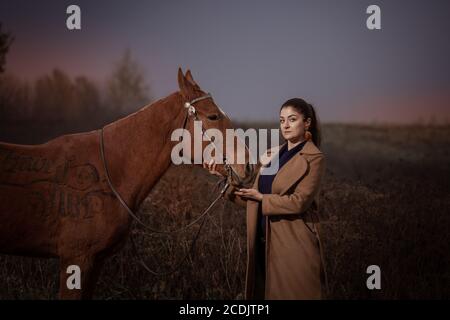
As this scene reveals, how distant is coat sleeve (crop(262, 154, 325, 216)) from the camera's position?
8.58 ft

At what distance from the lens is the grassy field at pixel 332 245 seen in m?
3.91

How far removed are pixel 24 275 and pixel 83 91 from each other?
20.1ft

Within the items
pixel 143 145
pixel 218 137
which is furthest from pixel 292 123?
pixel 143 145

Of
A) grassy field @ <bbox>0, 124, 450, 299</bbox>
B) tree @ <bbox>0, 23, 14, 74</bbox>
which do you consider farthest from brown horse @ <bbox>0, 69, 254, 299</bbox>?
tree @ <bbox>0, 23, 14, 74</bbox>

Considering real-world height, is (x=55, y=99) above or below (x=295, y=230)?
above

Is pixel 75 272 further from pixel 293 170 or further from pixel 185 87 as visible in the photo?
pixel 293 170

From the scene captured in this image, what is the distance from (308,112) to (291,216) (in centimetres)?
81

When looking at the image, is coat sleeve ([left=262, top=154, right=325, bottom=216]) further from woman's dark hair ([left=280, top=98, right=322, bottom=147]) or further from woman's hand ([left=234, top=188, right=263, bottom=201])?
woman's dark hair ([left=280, top=98, right=322, bottom=147])

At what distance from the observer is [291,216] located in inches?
109

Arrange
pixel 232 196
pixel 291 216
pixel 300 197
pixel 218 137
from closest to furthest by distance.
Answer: pixel 300 197, pixel 291 216, pixel 218 137, pixel 232 196

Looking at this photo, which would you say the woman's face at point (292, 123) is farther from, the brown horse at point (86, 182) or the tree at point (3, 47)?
the tree at point (3, 47)

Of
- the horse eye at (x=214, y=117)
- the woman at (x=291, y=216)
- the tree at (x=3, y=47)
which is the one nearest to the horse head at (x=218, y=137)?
the horse eye at (x=214, y=117)

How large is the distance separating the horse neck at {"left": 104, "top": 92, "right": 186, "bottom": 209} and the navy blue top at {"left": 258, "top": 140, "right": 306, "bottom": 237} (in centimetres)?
80

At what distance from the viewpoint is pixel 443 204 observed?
5.73 m
